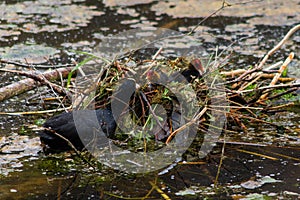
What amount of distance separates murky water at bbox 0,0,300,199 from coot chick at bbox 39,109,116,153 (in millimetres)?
→ 90

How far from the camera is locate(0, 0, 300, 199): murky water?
2.59m

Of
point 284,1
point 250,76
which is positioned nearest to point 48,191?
point 250,76

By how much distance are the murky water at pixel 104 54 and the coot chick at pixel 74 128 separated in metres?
0.09

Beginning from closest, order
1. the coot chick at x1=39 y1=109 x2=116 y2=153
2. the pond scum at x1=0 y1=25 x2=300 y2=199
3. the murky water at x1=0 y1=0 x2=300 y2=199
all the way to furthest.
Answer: the murky water at x1=0 y1=0 x2=300 y2=199, the coot chick at x1=39 y1=109 x2=116 y2=153, the pond scum at x1=0 y1=25 x2=300 y2=199

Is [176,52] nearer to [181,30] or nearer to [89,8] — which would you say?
[181,30]

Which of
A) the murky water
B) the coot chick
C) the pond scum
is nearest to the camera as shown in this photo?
the murky water

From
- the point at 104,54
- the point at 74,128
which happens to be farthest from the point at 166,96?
the point at 104,54

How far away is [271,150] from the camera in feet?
9.87

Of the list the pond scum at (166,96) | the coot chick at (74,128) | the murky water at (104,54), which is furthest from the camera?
the pond scum at (166,96)

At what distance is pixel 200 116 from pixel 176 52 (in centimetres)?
181

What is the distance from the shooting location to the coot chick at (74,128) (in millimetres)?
2994

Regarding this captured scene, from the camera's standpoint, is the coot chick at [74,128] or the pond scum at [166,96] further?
the pond scum at [166,96]

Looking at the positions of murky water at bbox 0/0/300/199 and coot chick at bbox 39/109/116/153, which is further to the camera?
coot chick at bbox 39/109/116/153

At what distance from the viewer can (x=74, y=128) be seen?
2994mm
